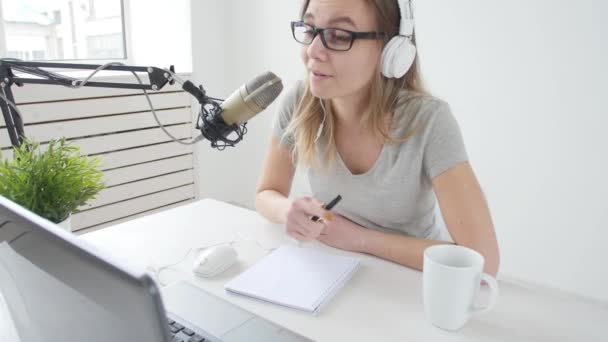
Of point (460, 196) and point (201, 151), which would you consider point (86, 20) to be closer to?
point (201, 151)

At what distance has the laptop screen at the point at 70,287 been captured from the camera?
0.33 metres

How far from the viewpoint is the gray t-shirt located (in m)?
1.08

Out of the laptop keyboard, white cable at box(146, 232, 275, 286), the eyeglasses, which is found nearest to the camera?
the laptop keyboard

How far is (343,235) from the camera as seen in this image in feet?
3.26

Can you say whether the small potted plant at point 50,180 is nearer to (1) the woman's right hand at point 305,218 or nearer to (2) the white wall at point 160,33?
(1) the woman's right hand at point 305,218

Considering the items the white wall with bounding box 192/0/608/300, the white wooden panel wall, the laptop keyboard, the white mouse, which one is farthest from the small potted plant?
the white wall with bounding box 192/0/608/300

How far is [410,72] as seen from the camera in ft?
4.01

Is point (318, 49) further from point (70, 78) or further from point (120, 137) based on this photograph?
point (120, 137)

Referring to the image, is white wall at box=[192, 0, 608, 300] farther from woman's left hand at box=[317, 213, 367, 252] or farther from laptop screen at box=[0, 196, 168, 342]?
laptop screen at box=[0, 196, 168, 342]

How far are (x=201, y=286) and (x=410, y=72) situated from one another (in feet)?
2.48

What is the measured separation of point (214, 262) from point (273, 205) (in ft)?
1.06

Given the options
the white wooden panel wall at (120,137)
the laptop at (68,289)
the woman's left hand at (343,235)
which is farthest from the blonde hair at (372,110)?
the white wooden panel wall at (120,137)

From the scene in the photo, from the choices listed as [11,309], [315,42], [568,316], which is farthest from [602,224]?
[11,309]

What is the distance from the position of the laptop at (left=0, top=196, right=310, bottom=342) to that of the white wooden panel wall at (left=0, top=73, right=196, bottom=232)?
1371 millimetres
